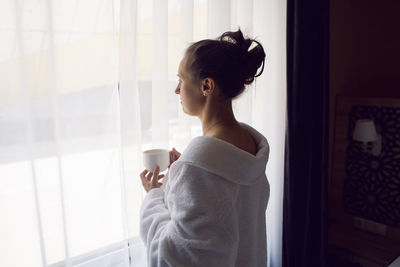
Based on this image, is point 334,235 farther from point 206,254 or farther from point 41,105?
point 41,105

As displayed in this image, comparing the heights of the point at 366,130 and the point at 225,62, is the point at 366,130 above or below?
below

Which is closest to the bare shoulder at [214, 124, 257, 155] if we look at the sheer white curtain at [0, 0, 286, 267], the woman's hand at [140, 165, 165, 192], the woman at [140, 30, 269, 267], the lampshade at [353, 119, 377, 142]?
the woman at [140, 30, 269, 267]

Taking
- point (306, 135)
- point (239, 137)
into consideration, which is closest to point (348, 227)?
point (306, 135)

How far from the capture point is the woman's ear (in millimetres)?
866

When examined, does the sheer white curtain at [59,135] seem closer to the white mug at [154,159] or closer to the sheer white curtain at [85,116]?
the sheer white curtain at [85,116]

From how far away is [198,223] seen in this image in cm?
75

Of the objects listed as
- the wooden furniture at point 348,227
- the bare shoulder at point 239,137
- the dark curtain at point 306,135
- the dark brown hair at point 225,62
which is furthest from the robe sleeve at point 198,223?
the wooden furniture at point 348,227

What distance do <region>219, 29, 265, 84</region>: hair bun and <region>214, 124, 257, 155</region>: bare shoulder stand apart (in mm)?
148

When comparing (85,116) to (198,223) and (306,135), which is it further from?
(306,135)

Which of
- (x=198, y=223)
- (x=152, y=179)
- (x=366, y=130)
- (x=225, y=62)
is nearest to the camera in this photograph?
(x=198, y=223)

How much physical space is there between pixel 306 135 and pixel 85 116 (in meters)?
1.19

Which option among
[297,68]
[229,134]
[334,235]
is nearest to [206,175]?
[229,134]

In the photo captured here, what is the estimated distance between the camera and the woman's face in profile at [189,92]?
897mm

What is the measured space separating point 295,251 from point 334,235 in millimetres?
408
